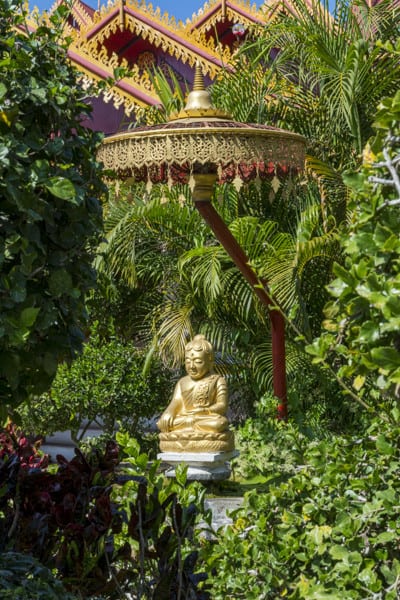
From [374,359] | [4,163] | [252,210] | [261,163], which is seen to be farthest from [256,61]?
[374,359]

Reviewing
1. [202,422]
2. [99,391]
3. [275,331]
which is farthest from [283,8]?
[202,422]

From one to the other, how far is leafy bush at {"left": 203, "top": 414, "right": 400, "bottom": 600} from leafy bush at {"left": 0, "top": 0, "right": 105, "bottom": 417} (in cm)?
Answer: 79

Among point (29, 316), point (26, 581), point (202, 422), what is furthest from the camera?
point (202, 422)

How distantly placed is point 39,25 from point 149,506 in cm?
168

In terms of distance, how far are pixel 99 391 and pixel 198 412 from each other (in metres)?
1.73

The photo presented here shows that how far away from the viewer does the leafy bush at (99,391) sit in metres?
8.30

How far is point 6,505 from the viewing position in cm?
357

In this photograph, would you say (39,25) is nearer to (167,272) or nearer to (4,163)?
(4,163)

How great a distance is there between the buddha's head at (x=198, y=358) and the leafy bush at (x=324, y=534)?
390cm

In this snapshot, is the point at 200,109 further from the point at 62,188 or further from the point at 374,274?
the point at 374,274

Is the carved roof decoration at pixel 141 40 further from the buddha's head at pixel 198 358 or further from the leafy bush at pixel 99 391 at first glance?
the buddha's head at pixel 198 358

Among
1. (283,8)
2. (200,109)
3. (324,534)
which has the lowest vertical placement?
(324,534)

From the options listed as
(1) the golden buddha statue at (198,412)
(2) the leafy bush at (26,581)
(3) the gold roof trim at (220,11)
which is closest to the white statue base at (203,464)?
(1) the golden buddha statue at (198,412)

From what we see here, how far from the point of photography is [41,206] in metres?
2.63
